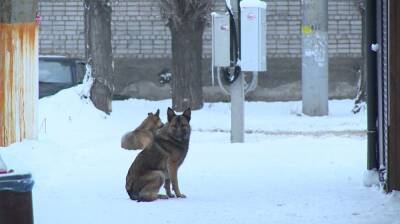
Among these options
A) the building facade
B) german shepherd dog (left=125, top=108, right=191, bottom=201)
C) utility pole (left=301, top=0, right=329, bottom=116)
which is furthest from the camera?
the building facade

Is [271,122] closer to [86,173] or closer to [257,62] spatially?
[257,62]

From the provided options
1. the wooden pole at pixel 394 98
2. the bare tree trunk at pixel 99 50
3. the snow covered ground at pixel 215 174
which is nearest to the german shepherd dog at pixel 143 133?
the snow covered ground at pixel 215 174

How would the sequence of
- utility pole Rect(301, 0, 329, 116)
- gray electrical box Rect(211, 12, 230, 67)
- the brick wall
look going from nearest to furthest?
1. gray electrical box Rect(211, 12, 230, 67)
2. utility pole Rect(301, 0, 329, 116)
3. the brick wall

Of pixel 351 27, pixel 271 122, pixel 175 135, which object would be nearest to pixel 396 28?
pixel 175 135

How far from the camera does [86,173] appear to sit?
452 inches

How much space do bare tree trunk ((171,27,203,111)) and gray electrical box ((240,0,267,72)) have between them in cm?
735

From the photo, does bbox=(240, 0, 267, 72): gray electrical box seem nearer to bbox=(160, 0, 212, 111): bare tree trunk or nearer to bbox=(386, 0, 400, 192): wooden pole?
bbox=(386, 0, 400, 192): wooden pole

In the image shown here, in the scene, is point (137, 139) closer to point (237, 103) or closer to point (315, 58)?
point (237, 103)

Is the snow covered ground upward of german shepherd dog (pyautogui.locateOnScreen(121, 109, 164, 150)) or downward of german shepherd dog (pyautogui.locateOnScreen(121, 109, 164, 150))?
downward

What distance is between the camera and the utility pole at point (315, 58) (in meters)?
21.0

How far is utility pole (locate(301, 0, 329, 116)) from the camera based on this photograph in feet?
69.0

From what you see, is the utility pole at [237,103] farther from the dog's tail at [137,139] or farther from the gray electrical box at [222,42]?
the dog's tail at [137,139]

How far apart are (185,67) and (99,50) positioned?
255cm


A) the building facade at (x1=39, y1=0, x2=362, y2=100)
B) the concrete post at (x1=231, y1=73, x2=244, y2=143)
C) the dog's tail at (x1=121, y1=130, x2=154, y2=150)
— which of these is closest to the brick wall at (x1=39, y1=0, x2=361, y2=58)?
the building facade at (x1=39, y1=0, x2=362, y2=100)
